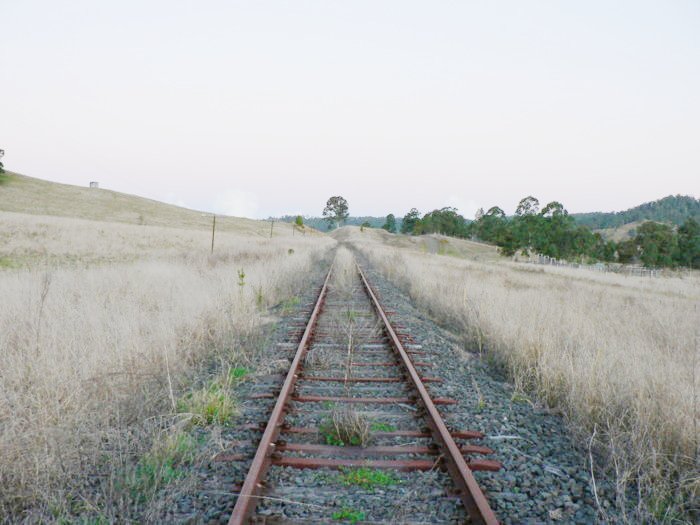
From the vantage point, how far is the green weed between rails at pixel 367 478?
10.2ft

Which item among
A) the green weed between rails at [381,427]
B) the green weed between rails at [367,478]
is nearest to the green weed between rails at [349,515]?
the green weed between rails at [367,478]

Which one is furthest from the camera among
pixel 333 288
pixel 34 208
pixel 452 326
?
pixel 34 208

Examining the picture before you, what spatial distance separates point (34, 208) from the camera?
59594mm

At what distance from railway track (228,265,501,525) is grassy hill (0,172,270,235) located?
5240cm

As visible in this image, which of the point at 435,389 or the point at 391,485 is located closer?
the point at 391,485

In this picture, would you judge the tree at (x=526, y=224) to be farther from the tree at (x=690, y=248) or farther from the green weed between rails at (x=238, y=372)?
the green weed between rails at (x=238, y=372)

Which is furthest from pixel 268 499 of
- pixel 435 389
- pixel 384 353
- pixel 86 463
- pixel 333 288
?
pixel 333 288

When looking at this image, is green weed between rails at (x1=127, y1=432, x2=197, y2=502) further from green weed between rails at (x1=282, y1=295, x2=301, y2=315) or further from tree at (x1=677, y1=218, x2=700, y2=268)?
tree at (x1=677, y1=218, x2=700, y2=268)

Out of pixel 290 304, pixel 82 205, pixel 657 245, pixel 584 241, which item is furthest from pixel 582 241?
pixel 82 205

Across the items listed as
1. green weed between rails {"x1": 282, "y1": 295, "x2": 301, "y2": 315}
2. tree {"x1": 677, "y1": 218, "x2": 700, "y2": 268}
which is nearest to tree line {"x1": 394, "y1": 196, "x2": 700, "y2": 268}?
tree {"x1": 677, "y1": 218, "x2": 700, "y2": 268}

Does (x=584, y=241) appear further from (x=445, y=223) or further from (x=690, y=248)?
(x=445, y=223)

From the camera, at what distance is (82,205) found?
68.5 meters

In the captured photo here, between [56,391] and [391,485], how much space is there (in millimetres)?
3001

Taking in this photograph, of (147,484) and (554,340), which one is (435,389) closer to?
(554,340)
